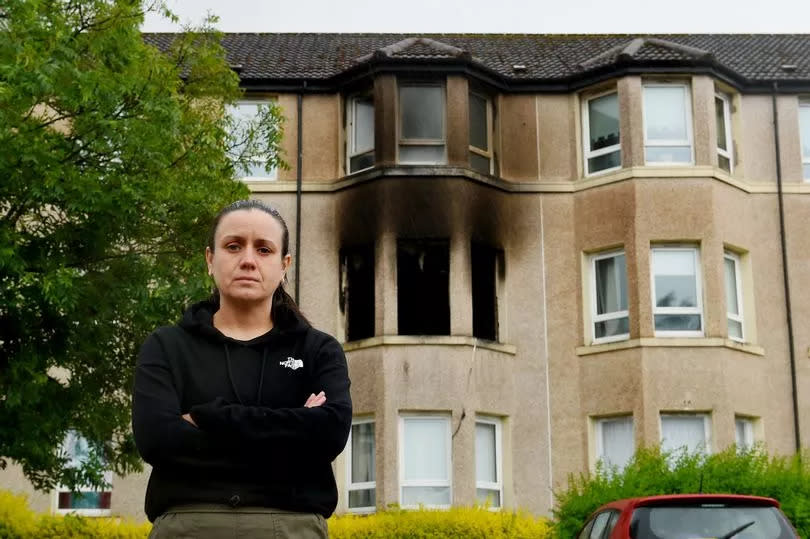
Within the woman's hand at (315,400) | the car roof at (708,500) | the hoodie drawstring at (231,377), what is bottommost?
the car roof at (708,500)

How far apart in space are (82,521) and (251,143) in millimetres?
6176

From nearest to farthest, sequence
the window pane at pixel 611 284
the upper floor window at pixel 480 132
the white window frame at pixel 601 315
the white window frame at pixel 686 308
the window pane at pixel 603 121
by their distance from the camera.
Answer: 1. the white window frame at pixel 686 308
2. the white window frame at pixel 601 315
3. the window pane at pixel 611 284
4. the window pane at pixel 603 121
5. the upper floor window at pixel 480 132

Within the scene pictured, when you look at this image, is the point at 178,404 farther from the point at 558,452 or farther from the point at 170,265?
the point at 558,452

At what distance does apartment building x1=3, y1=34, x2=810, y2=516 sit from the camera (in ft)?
74.3

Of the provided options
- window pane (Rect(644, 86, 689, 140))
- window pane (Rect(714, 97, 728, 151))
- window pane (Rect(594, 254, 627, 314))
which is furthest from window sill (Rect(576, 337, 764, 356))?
window pane (Rect(714, 97, 728, 151))

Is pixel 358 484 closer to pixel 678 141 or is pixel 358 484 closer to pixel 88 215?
pixel 678 141

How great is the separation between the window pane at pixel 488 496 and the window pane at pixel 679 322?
4.48 metres

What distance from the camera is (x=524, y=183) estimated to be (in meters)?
24.8

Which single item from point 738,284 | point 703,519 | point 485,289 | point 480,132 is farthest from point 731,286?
point 703,519

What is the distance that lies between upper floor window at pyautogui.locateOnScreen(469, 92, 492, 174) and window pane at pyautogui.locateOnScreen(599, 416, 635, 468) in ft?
18.6

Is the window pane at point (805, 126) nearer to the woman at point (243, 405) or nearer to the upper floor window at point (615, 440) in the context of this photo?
the upper floor window at point (615, 440)

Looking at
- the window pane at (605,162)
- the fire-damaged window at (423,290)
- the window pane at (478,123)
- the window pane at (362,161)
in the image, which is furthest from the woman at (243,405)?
the window pane at (478,123)

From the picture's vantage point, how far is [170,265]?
52.7 ft

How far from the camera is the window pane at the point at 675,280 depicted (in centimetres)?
2319
